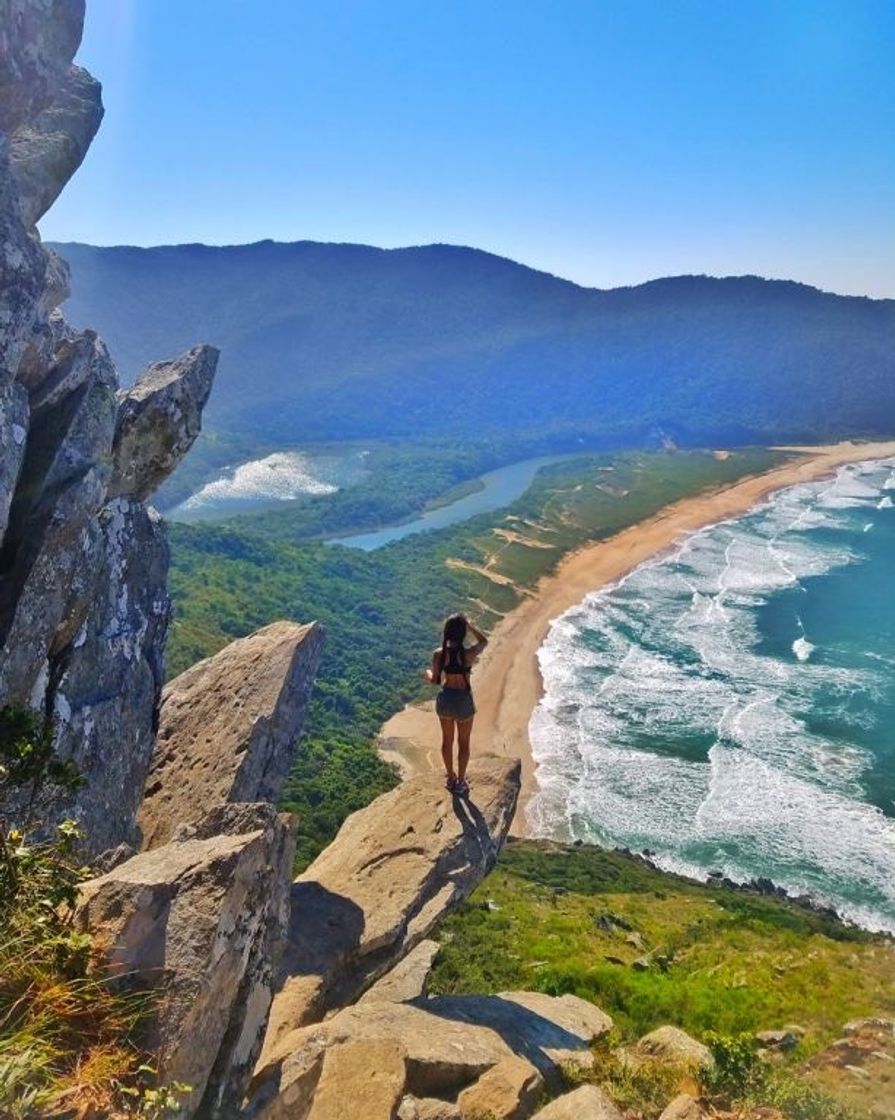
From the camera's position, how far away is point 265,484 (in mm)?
134750

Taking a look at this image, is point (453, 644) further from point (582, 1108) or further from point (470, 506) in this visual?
point (470, 506)

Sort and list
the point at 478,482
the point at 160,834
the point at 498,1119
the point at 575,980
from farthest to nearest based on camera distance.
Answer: the point at 478,482 < the point at 575,980 < the point at 160,834 < the point at 498,1119

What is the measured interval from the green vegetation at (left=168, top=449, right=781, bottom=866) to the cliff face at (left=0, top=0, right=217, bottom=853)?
18645 mm

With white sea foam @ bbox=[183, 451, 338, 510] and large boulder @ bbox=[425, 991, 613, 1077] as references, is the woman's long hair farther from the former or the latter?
white sea foam @ bbox=[183, 451, 338, 510]

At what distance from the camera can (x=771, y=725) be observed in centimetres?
4441

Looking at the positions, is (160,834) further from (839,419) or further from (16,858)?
(839,419)

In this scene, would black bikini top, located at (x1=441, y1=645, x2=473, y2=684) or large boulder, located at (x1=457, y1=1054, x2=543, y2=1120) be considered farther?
black bikini top, located at (x1=441, y1=645, x2=473, y2=684)

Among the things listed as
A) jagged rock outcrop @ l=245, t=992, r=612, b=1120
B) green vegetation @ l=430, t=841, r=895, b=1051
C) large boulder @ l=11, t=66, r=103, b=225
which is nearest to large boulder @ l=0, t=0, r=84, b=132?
large boulder @ l=11, t=66, r=103, b=225

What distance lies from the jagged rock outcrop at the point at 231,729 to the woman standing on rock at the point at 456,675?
7.95 feet

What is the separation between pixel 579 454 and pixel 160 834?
15428 cm

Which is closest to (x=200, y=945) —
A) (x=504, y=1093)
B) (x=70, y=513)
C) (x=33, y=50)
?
(x=504, y=1093)

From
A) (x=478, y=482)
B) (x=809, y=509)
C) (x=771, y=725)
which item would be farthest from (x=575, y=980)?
(x=478, y=482)

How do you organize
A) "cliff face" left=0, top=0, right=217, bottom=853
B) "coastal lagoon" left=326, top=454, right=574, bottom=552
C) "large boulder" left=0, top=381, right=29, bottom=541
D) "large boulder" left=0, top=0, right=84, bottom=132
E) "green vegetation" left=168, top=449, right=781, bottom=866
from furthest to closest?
"coastal lagoon" left=326, top=454, right=574, bottom=552, "green vegetation" left=168, top=449, right=781, bottom=866, "large boulder" left=0, top=0, right=84, bottom=132, "cliff face" left=0, top=0, right=217, bottom=853, "large boulder" left=0, top=381, right=29, bottom=541

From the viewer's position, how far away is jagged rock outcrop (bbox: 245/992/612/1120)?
22.6 ft
